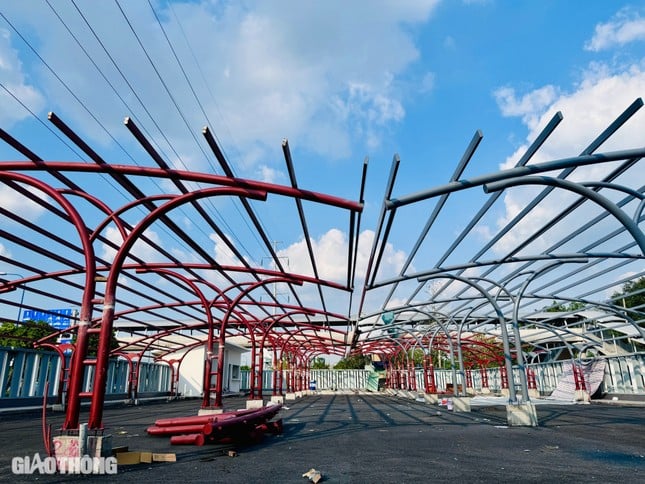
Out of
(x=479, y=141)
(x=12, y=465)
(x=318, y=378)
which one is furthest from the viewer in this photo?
(x=318, y=378)

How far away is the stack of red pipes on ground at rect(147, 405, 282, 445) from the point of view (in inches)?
376

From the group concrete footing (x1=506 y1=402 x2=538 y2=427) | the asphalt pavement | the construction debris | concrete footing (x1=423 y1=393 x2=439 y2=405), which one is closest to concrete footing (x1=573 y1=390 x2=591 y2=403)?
concrete footing (x1=423 y1=393 x2=439 y2=405)

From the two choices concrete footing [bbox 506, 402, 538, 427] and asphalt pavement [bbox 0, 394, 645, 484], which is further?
concrete footing [bbox 506, 402, 538, 427]

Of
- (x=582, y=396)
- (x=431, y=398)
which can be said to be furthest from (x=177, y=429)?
(x=582, y=396)

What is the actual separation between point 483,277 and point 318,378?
4684 centimetres

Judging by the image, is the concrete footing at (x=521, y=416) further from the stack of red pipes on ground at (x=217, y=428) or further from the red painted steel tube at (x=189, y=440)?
the red painted steel tube at (x=189, y=440)

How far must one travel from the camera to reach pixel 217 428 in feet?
30.8

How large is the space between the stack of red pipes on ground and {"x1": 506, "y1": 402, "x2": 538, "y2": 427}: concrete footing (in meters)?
7.29

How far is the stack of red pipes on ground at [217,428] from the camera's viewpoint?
31.3ft

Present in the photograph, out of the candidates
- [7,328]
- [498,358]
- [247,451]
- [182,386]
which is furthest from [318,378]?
[247,451]

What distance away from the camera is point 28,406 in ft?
71.7

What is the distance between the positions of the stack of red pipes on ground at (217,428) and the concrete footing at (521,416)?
23.9ft

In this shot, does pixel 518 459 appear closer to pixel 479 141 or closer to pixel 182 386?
pixel 479 141

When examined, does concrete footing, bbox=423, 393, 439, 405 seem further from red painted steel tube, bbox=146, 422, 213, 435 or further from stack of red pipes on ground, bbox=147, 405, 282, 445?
red painted steel tube, bbox=146, 422, 213, 435
